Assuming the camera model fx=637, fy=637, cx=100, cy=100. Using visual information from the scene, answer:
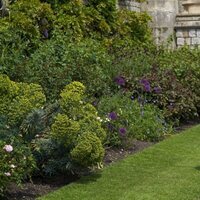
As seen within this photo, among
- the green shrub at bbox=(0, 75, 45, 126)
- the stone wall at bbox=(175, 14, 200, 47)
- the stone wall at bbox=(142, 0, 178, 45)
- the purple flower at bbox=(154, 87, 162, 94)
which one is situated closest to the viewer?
the green shrub at bbox=(0, 75, 45, 126)

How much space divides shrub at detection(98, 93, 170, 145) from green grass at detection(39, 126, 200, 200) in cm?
52

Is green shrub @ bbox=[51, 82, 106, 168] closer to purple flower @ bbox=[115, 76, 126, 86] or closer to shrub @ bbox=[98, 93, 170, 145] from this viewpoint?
shrub @ bbox=[98, 93, 170, 145]

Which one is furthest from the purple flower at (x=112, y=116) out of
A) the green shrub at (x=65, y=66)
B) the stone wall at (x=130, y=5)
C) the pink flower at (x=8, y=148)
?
the stone wall at (x=130, y=5)

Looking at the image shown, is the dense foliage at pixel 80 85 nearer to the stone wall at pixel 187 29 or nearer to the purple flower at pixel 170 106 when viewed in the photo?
the purple flower at pixel 170 106

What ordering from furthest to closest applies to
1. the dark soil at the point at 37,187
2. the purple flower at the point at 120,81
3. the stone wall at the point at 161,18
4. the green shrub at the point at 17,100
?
the stone wall at the point at 161,18
the purple flower at the point at 120,81
the green shrub at the point at 17,100
the dark soil at the point at 37,187

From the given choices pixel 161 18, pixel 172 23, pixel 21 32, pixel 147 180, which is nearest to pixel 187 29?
pixel 172 23

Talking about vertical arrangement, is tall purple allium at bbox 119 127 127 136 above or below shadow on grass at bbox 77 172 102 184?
above

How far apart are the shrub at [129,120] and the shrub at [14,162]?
2.56m

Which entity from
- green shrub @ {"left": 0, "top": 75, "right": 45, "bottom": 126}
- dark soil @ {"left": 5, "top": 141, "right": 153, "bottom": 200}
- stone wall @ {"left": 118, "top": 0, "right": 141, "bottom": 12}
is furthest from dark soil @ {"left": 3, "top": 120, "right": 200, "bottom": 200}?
stone wall @ {"left": 118, "top": 0, "right": 141, "bottom": 12}

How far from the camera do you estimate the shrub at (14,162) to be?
6117 millimetres

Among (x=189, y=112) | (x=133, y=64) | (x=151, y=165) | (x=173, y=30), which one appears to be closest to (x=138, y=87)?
(x=133, y=64)

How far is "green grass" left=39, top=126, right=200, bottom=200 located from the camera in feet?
21.7

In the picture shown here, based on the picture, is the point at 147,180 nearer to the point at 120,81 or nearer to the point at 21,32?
the point at 120,81

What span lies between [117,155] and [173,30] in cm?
1165
